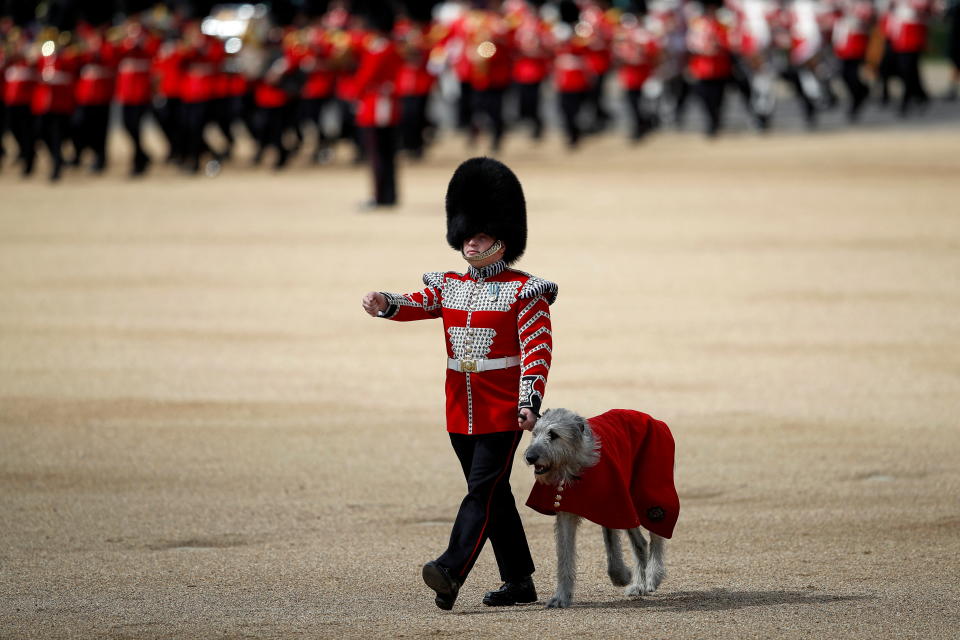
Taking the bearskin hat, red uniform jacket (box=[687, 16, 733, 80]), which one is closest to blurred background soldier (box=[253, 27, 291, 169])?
red uniform jacket (box=[687, 16, 733, 80])

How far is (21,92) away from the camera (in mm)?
17438

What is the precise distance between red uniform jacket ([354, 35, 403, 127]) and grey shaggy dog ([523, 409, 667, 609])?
9469 millimetres

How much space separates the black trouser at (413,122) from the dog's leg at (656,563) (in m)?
13.7

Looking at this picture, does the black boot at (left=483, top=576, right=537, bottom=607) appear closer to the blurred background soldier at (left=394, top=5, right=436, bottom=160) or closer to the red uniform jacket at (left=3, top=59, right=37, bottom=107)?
the blurred background soldier at (left=394, top=5, right=436, bottom=160)

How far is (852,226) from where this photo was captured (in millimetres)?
12328

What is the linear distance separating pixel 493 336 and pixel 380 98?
31.4 ft

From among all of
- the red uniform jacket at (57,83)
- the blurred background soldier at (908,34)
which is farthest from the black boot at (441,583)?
the blurred background soldier at (908,34)

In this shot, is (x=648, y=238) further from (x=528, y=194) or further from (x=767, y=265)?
(x=528, y=194)

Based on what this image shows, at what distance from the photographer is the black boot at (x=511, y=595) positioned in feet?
14.1

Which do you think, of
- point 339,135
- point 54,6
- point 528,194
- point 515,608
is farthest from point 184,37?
point 515,608

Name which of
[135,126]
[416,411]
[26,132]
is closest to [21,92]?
[26,132]

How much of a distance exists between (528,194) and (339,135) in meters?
6.47

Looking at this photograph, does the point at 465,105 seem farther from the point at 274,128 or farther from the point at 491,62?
the point at 274,128

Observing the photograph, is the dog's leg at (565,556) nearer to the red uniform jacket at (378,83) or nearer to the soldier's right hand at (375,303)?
the soldier's right hand at (375,303)
